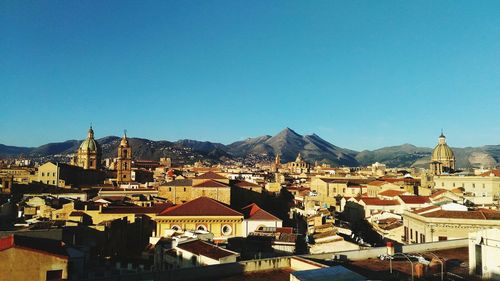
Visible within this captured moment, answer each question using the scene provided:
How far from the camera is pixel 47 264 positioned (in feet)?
54.0

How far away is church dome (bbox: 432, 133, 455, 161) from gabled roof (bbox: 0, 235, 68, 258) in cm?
10929

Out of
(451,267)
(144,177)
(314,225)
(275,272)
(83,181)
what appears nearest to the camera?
(275,272)

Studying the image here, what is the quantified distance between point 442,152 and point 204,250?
103 meters

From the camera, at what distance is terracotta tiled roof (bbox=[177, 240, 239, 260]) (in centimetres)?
2258

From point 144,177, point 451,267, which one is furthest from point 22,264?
point 144,177

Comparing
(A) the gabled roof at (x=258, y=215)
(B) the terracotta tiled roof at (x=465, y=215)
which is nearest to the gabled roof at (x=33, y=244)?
(A) the gabled roof at (x=258, y=215)

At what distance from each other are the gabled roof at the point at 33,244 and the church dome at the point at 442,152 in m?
109

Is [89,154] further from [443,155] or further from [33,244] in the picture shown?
[33,244]

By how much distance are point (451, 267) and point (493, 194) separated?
Answer: 58.8 m

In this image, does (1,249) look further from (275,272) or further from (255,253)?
(255,253)

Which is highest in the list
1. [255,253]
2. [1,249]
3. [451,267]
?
[1,249]

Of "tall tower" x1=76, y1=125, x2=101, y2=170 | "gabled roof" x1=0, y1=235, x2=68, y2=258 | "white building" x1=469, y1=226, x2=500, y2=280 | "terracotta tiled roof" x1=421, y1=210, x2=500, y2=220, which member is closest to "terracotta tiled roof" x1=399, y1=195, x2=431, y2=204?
"terracotta tiled roof" x1=421, y1=210, x2=500, y2=220

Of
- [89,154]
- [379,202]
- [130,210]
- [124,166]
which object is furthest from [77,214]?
[89,154]

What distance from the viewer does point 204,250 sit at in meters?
23.6
